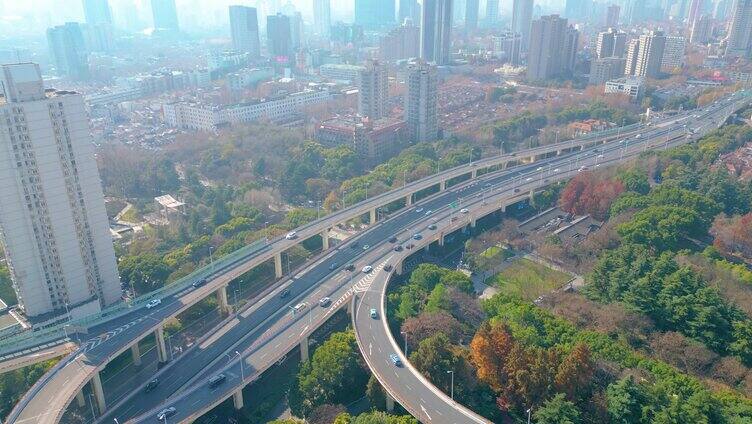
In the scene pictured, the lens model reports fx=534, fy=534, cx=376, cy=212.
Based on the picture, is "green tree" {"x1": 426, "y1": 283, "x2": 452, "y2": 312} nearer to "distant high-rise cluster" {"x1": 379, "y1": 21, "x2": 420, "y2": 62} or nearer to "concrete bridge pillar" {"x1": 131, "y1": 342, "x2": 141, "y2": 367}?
"concrete bridge pillar" {"x1": 131, "y1": 342, "x2": 141, "y2": 367}

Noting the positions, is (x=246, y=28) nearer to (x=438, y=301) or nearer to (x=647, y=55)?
(x=647, y=55)

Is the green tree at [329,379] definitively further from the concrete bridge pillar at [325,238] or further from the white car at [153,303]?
the concrete bridge pillar at [325,238]

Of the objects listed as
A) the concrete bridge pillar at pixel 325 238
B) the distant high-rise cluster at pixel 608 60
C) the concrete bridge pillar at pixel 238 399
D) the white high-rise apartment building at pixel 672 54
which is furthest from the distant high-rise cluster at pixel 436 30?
the concrete bridge pillar at pixel 238 399

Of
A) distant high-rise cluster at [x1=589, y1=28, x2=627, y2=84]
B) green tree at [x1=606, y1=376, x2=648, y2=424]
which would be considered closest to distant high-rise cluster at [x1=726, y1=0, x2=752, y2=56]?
distant high-rise cluster at [x1=589, y1=28, x2=627, y2=84]

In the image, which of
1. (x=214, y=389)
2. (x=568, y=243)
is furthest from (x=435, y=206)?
(x=214, y=389)

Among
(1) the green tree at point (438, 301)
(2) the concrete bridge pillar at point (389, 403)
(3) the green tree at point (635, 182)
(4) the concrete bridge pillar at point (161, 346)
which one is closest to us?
(2) the concrete bridge pillar at point (389, 403)

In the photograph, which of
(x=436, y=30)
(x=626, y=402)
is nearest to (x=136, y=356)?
(x=626, y=402)

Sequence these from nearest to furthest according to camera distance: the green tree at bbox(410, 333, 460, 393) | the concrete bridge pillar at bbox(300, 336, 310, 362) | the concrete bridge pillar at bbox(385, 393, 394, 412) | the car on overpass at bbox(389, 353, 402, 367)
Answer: the green tree at bbox(410, 333, 460, 393), the concrete bridge pillar at bbox(385, 393, 394, 412), the car on overpass at bbox(389, 353, 402, 367), the concrete bridge pillar at bbox(300, 336, 310, 362)
